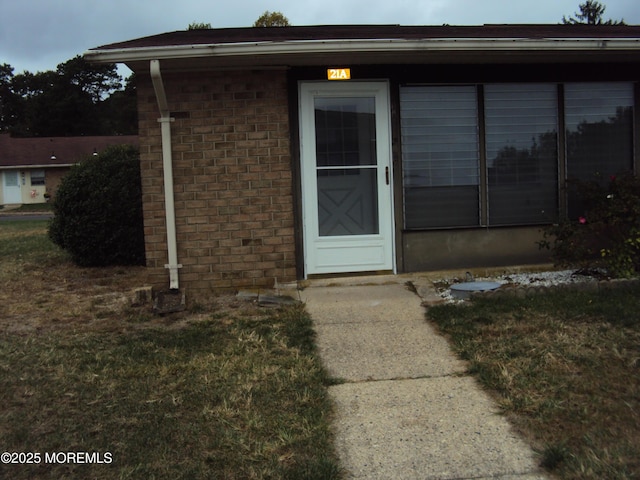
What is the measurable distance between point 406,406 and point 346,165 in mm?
3594

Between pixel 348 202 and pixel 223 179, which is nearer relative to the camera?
pixel 223 179

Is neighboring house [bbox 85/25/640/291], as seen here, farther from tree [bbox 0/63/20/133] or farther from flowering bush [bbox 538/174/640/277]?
tree [bbox 0/63/20/133]

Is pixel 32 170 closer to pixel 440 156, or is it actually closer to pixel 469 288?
pixel 440 156

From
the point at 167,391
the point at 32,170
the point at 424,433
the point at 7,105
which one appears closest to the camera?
the point at 424,433

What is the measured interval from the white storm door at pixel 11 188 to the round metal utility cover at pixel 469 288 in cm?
3863

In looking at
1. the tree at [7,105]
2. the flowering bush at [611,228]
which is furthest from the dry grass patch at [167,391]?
the tree at [7,105]

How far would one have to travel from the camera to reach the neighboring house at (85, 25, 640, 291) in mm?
6281

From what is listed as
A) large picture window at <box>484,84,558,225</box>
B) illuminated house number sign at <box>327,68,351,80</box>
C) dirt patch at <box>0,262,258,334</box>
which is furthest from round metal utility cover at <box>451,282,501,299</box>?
illuminated house number sign at <box>327,68,351,80</box>

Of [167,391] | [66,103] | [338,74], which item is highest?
[66,103]

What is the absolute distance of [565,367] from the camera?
3.98m

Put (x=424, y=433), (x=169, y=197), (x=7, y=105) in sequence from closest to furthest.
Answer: (x=424, y=433) < (x=169, y=197) < (x=7, y=105)

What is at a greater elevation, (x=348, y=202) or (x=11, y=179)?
(x=11, y=179)

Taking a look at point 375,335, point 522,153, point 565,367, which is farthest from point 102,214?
point 565,367

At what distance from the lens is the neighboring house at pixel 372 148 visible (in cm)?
628
